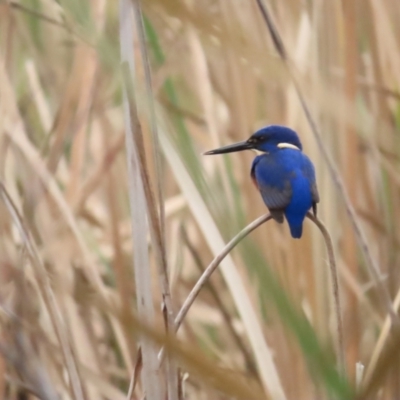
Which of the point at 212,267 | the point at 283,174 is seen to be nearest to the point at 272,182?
the point at 283,174

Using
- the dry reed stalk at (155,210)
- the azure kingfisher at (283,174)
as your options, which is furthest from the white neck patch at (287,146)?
the dry reed stalk at (155,210)

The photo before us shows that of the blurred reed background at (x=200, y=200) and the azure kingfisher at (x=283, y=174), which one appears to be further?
the blurred reed background at (x=200, y=200)

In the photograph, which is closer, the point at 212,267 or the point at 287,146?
the point at 212,267

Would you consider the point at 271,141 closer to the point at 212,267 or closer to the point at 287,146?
the point at 287,146

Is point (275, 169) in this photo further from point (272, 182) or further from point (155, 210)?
point (155, 210)

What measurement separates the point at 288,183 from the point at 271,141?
0.15 feet

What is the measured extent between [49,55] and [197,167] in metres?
0.76

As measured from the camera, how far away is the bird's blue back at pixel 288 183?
1.40ft

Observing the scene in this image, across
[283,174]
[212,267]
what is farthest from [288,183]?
[212,267]

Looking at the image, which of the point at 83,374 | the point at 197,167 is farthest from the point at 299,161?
the point at 83,374

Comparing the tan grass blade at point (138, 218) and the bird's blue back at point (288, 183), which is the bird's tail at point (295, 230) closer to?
the bird's blue back at point (288, 183)

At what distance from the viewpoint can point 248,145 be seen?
477mm

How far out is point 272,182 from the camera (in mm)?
476

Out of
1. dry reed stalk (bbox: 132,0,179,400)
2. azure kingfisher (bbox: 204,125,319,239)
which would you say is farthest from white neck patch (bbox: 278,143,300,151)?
dry reed stalk (bbox: 132,0,179,400)
